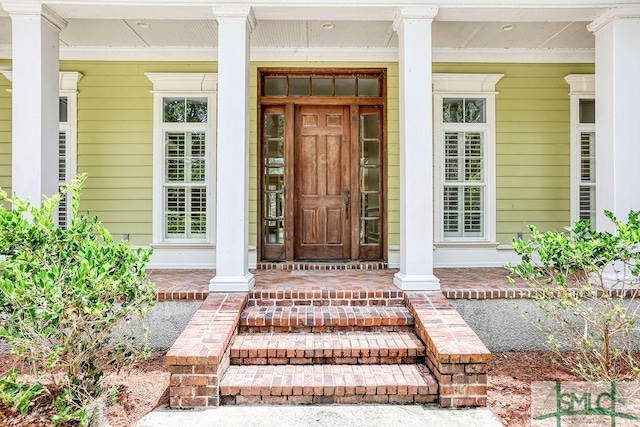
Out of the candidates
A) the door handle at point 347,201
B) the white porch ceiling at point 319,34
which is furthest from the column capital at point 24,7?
the door handle at point 347,201

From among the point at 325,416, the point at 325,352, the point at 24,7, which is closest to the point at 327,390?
the point at 325,416

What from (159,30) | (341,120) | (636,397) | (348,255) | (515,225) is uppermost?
(159,30)

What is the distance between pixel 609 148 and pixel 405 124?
1951mm

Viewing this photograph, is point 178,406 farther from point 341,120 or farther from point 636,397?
point 341,120

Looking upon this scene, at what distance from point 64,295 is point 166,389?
3.34ft

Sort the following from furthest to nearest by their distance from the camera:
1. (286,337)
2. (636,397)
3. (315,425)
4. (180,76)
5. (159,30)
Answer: (180,76) → (159,30) → (286,337) → (636,397) → (315,425)

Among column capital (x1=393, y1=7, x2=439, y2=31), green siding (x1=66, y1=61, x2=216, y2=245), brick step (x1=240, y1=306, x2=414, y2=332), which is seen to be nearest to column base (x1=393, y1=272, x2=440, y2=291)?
brick step (x1=240, y1=306, x2=414, y2=332)

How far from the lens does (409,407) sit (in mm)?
2955

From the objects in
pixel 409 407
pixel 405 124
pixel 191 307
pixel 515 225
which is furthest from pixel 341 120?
pixel 409 407

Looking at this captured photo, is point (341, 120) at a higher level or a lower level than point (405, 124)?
higher

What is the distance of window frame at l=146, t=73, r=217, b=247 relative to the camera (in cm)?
564

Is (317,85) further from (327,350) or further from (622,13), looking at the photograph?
(327,350)

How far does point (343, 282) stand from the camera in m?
4.61

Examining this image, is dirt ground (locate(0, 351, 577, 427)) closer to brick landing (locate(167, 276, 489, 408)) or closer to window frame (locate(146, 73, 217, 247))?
brick landing (locate(167, 276, 489, 408))
